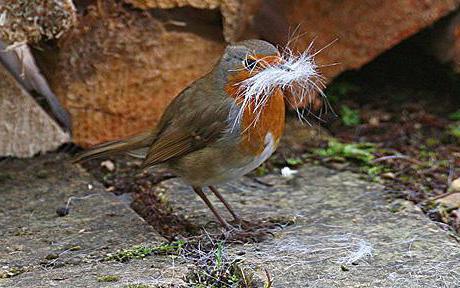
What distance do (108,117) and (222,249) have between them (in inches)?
45.6

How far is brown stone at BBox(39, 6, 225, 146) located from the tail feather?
0.31m

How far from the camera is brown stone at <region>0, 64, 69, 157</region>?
359 cm

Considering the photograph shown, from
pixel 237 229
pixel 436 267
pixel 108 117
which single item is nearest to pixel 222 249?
pixel 237 229

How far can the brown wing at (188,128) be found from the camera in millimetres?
3156

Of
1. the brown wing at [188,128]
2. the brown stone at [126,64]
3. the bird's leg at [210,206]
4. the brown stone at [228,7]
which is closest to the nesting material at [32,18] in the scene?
the brown stone at [126,64]

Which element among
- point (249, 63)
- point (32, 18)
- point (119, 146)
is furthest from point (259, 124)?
point (32, 18)

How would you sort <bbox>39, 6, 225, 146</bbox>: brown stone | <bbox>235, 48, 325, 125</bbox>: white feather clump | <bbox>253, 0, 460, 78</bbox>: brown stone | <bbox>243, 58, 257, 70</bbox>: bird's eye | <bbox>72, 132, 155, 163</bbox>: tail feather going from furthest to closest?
<bbox>253, 0, 460, 78</bbox>: brown stone, <bbox>39, 6, 225, 146</bbox>: brown stone, <bbox>72, 132, 155, 163</bbox>: tail feather, <bbox>243, 58, 257, 70</bbox>: bird's eye, <bbox>235, 48, 325, 125</bbox>: white feather clump

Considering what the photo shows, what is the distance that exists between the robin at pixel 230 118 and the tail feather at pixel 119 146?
0.09 m

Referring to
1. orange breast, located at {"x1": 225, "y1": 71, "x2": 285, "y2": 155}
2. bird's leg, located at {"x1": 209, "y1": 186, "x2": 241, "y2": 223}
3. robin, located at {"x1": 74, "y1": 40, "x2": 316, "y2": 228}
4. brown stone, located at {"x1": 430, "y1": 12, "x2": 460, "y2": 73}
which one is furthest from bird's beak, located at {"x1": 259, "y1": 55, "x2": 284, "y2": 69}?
brown stone, located at {"x1": 430, "y1": 12, "x2": 460, "y2": 73}

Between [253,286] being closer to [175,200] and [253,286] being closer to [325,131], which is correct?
[175,200]

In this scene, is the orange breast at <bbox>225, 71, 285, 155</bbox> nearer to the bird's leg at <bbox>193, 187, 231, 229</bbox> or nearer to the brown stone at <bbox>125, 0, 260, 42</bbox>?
the bird's leg at <bbox>193, 187, 231, 229</bbox>

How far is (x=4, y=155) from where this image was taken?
3.66m

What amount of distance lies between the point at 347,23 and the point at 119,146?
114 cm

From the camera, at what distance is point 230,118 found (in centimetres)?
311
